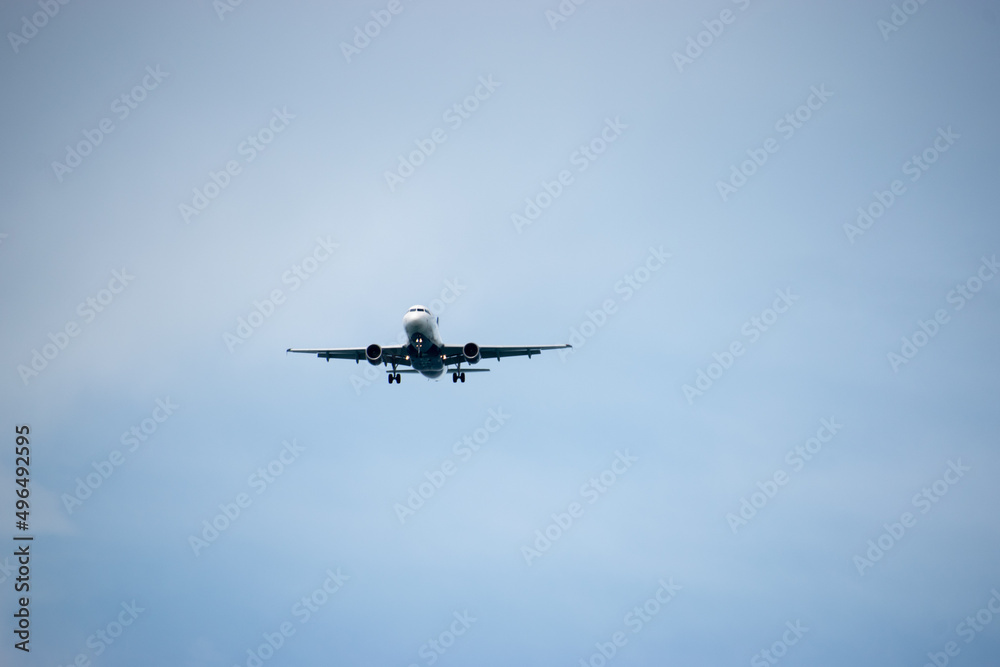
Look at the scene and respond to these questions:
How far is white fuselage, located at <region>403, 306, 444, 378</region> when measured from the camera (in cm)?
5197

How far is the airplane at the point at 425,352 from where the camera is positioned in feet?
172

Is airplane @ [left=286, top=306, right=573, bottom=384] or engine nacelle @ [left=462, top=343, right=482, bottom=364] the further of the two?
engine nacelle @ [left=462, top=343, right=482, bottom=364]

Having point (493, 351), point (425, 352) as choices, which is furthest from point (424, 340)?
point (493, 351)

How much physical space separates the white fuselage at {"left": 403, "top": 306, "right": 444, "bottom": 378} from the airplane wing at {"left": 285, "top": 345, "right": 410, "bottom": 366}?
84cm

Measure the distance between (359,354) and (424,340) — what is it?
864cm

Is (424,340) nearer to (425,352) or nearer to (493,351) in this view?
(425,352)

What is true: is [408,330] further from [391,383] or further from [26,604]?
[26,604]

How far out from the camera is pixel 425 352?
182 ft

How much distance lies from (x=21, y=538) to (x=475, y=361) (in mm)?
30377

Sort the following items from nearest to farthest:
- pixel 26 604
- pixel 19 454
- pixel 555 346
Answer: pixel 19 454 < pixel 26 604 < pixel 555 346

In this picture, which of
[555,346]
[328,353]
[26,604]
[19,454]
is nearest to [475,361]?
[555,346]

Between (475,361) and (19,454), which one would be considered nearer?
(19,454)

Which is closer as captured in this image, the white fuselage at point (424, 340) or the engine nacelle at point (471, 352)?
the white fuselage at point (424, 340)

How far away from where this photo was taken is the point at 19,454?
4806 centimetres
